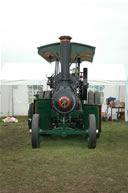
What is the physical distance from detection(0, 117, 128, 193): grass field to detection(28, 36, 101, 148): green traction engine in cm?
33

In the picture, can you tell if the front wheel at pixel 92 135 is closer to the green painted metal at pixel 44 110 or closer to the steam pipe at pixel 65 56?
the steam pipe at pixel 65 56

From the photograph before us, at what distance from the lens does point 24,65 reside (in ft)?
53.5

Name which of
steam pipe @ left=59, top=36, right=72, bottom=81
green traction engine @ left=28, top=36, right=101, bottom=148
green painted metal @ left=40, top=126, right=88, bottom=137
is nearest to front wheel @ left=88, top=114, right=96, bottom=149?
green traction engine @ left=28, top=36, right=101, bottom=148

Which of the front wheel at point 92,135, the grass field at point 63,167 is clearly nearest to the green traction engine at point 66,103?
the front wheel at point 92,135

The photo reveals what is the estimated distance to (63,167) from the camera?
5055mm

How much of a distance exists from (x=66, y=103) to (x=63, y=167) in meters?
1.75

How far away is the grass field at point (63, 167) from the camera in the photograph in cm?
408

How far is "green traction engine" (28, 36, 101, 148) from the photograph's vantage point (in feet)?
21.6

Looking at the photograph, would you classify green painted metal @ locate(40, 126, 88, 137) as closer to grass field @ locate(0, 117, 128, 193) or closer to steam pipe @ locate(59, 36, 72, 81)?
grass field @ locate(0, 117, 128, 193)

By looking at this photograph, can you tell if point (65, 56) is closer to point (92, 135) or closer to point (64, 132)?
point (64, 132)

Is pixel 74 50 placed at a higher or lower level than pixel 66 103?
higher

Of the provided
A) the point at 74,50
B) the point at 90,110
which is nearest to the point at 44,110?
the point at 90,110

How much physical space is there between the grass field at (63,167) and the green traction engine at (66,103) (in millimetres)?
333

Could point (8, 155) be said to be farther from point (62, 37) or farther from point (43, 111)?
point (62, 37)
